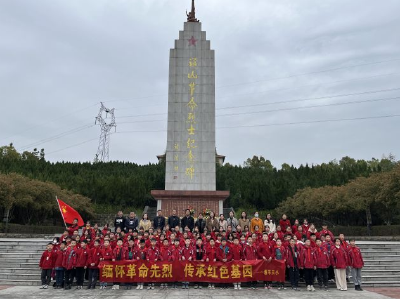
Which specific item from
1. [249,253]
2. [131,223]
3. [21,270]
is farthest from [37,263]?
[249,253]

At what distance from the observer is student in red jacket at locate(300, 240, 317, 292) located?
7629mm

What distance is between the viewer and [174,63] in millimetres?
17031

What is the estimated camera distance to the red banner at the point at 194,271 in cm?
777

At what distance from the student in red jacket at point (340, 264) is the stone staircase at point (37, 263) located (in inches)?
35.6

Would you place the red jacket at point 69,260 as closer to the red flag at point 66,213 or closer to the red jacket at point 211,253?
the red jacket at point 211,253

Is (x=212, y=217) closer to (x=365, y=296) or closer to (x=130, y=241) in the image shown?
(x=130, y=241)

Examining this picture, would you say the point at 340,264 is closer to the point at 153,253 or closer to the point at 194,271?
the point at 194,271

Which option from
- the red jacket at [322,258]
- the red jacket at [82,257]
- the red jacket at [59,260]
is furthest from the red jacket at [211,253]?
the red jacket at [59,260]

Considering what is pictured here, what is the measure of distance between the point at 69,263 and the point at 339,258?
585 cm

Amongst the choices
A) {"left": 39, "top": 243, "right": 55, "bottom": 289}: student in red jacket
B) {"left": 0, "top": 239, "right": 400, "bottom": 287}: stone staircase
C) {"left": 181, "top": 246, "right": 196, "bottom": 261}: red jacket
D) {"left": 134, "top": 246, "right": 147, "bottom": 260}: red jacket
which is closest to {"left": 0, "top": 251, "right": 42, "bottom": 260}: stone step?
{"left": 0, "top": 239, "right": 400, "bottom": 287}: stone staircase

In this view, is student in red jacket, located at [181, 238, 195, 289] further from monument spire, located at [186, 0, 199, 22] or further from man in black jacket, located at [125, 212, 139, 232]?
monument spire, located at [186, 0, 199, 22]

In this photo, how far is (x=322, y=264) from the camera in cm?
772

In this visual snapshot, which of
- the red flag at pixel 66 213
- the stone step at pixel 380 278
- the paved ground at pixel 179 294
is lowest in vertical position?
the paved ground at pixel 179 294

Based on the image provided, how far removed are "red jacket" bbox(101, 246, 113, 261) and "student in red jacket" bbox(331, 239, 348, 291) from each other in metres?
4.87
